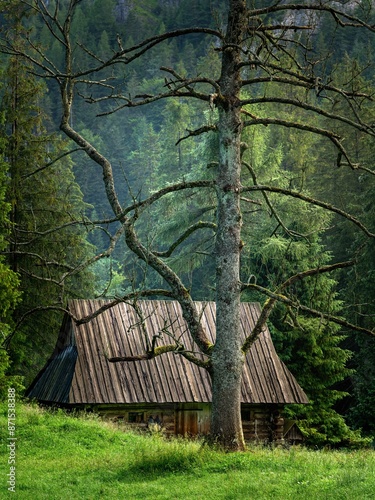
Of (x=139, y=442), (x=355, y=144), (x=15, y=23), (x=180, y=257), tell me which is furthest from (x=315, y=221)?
(x=139, y=442)

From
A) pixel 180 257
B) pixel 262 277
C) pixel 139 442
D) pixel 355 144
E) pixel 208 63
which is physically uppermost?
pixel 208 63

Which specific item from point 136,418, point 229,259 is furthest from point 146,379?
point 229,259

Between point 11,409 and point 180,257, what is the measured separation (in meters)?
27.6

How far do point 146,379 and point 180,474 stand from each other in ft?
35.4

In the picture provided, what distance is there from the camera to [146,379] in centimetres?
2255

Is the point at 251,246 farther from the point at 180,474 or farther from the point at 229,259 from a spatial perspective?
the point at 180,474

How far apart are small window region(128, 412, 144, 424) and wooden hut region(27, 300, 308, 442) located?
0.9 inches

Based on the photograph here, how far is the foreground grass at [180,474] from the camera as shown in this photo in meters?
10.5

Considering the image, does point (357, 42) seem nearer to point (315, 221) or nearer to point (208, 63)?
point (208, 63)

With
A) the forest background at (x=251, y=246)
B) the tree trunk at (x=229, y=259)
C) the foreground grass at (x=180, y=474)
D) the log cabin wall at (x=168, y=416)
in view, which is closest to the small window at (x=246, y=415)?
the log cabin wall at (x=168, y=416)

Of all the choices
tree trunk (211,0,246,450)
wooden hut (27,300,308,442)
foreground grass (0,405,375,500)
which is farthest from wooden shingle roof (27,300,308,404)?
tree trunk (211,0,246,450)

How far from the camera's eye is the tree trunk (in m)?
13.2

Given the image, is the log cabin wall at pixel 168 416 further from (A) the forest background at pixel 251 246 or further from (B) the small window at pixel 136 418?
(A) the forest background at pixel 251 246

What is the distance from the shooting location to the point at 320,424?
29.2m
